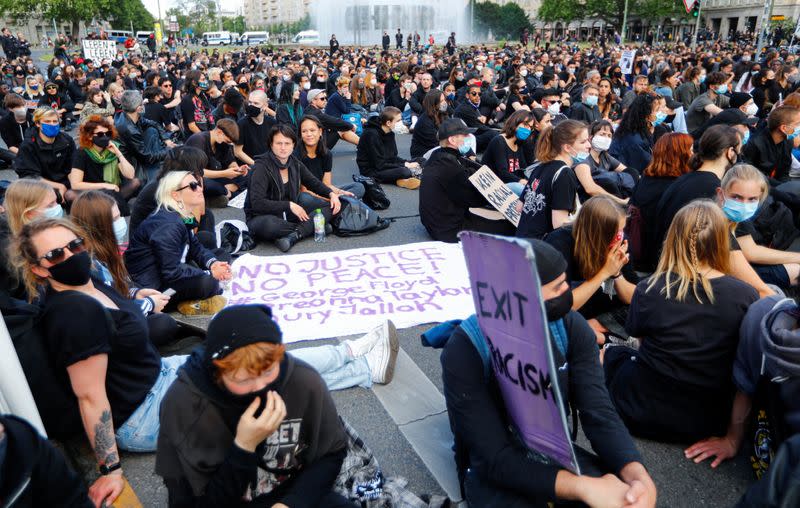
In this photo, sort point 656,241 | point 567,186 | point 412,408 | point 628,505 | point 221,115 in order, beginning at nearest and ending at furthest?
point 628,505 < point 412,408 < point 567,186 < point 656,241 < point 221,115

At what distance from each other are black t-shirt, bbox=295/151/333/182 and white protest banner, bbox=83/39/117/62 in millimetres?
17347

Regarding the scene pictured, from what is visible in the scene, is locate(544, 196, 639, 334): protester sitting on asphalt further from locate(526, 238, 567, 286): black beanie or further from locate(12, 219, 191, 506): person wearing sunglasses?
locate(12, 219, 191, 506): person wearing sunglasses

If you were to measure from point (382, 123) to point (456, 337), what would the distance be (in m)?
7.21

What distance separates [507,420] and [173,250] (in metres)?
3.26

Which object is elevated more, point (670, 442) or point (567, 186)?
point (567, 186)

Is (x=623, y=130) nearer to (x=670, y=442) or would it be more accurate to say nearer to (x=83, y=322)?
(x=670, y=442)

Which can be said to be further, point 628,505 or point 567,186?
point 567,186

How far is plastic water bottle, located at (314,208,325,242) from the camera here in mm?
6867

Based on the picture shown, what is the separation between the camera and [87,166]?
7.29 metres

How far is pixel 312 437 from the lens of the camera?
7.71ft

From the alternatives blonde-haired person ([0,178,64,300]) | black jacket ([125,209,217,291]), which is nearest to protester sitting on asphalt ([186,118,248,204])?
black jacket ([125,209,217,291])

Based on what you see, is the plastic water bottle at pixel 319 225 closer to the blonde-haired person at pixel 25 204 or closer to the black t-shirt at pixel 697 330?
the blonde-haired person at pixel 25 204

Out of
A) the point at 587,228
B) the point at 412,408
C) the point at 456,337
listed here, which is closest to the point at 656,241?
the point at 587,228

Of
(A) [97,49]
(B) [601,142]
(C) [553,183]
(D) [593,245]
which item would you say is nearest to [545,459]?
(D) [593,245]
